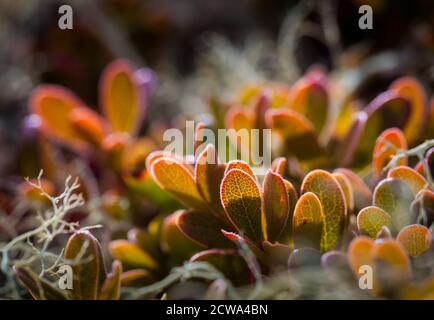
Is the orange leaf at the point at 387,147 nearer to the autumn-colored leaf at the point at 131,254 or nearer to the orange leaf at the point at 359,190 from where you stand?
the orange leaf at the point at 359,190

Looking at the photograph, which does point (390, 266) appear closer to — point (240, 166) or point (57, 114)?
point (240, 166)

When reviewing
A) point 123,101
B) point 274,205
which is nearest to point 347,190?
point 274,205

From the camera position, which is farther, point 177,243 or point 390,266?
point 177,243

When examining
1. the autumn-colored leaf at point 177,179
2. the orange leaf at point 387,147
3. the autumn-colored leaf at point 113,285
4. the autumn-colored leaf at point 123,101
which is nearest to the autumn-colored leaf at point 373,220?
the orange leaf at point 387,147

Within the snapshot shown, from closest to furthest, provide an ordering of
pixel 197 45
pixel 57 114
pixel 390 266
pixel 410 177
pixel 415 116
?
pixel 390 266, pixel 410 177, pixel 415 116, pixel 57 114, pixel 197 45

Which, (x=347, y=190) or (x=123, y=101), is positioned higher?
(x=123, y=101)

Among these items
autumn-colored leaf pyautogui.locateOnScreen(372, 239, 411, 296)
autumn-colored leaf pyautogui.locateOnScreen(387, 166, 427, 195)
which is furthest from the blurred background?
autumn-colored leaf pyautogui.locateOnScreen(372, 239, 411, 296)
